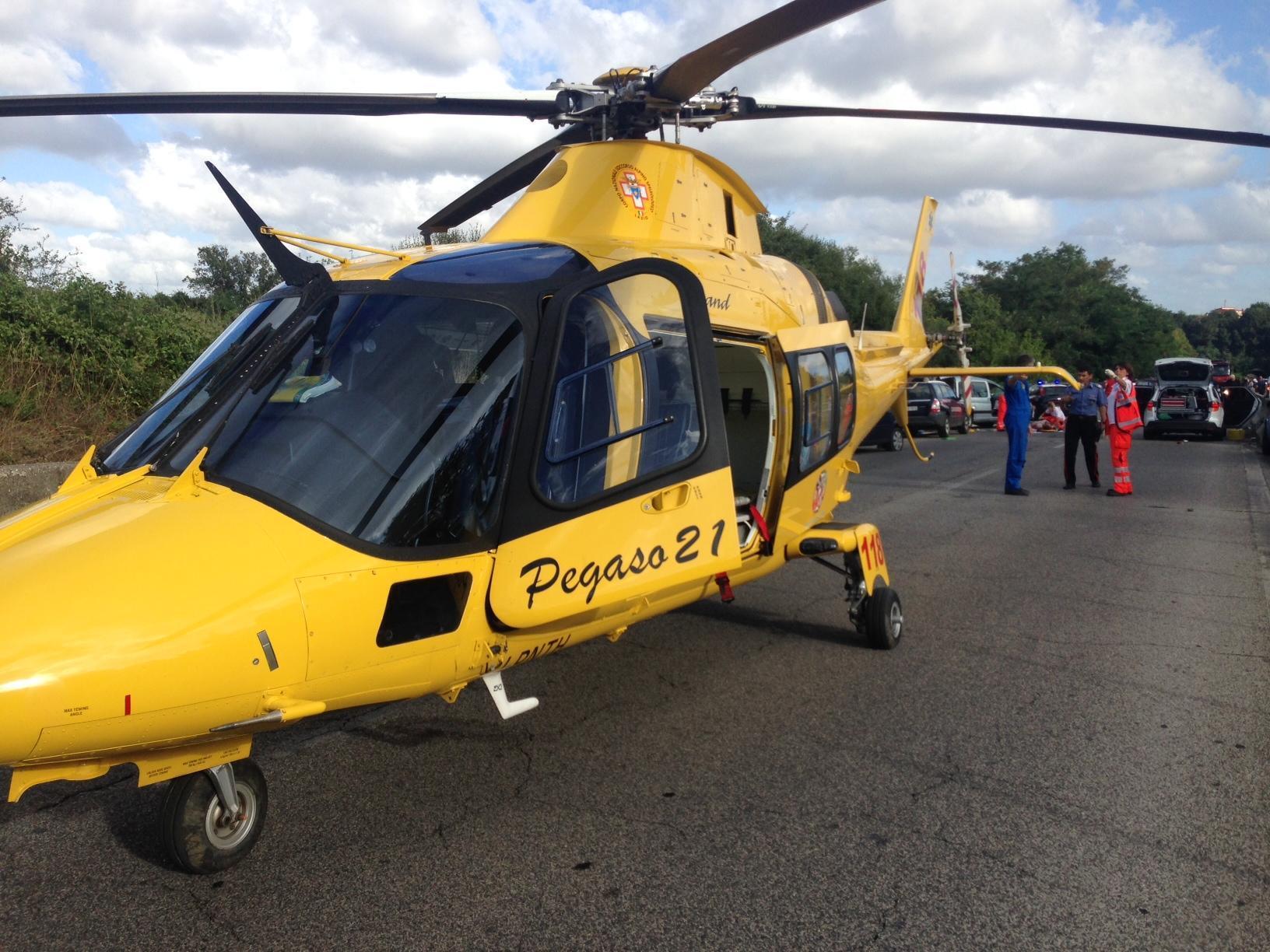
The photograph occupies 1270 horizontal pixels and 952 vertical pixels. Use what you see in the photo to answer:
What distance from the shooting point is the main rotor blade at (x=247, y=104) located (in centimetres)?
461

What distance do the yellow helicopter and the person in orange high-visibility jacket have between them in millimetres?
11162

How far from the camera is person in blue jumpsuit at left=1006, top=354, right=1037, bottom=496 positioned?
1462cm

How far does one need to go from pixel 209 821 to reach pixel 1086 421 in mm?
14426

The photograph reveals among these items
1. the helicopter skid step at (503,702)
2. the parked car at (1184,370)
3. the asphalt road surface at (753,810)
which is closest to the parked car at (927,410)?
the parked car at (1184,370)

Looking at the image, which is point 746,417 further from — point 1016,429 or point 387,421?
point 1016,429

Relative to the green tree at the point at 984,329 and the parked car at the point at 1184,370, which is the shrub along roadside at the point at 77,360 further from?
the green tree at the point at 984,329

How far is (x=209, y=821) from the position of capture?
3488 millimetres

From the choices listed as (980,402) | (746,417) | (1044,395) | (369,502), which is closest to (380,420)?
(369,502)

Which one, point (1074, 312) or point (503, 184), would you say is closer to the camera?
point (503, 184)

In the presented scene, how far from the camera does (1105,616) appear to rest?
291 inches

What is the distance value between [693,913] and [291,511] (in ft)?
6.13

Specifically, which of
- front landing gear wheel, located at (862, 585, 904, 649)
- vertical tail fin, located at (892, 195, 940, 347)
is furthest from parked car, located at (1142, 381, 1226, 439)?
front landing gear wheel, located at (862, 585, 904, 649)

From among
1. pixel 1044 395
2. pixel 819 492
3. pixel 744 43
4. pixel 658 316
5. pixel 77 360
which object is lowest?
pixel 1044 395

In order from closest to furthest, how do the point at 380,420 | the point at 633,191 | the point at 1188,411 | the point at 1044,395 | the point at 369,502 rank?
the point at 369,502, the point at 380,420, the point at 633,191, the point at 1188,411, the point at 1044,395
